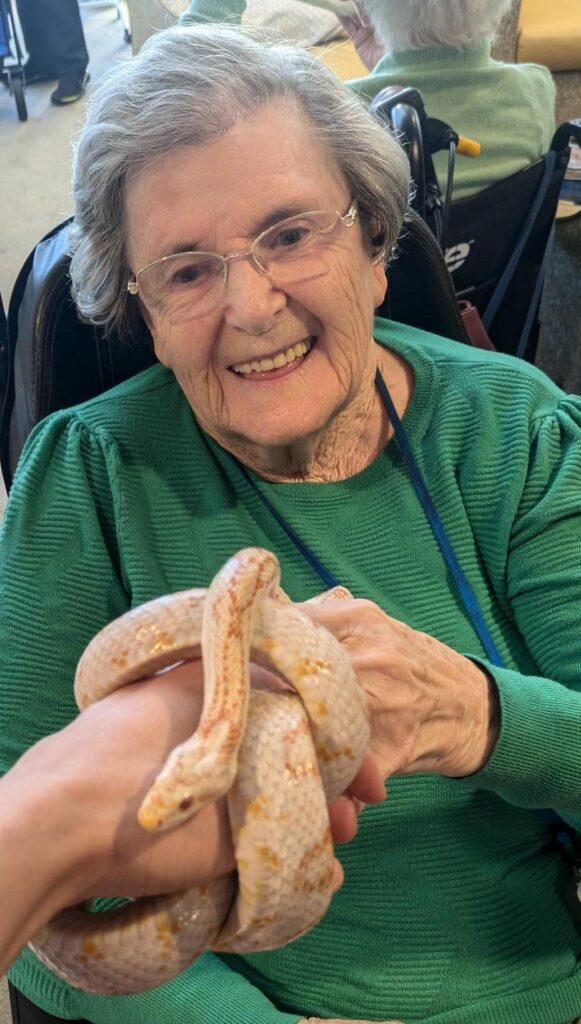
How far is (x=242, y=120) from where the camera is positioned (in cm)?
116

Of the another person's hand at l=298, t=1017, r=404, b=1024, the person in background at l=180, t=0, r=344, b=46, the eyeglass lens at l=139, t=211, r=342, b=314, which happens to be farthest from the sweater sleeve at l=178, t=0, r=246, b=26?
the person in background at l=180, t=0, r=344, b=46

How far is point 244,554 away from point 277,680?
109 millimetres

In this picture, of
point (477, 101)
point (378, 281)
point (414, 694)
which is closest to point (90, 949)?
point (414, 694)

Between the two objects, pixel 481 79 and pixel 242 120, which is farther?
pixel 481 79

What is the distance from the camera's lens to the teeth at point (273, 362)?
1.23 m

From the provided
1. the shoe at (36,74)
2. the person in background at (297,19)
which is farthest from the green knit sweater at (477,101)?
the shoe at (36,74)

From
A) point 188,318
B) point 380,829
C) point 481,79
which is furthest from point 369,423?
point 481,79

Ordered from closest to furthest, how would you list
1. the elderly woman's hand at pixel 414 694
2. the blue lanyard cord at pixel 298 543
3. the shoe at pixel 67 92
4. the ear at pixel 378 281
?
the elderly woman's hand at pixel 414 694, the blue lanyard cord at pixel 298 543, the ear at pixel 378 281, the shoe at pixel 67 92

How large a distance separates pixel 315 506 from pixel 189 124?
0.55m

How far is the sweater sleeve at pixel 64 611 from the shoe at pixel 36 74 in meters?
5.97

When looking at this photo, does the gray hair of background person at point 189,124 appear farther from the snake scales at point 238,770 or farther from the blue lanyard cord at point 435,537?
the snake scales at point 238,770

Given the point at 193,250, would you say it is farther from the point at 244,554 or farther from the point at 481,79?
the point at 481,79

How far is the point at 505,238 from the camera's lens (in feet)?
Result: 7.93

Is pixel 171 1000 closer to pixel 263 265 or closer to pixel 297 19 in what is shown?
pixel 263 265
